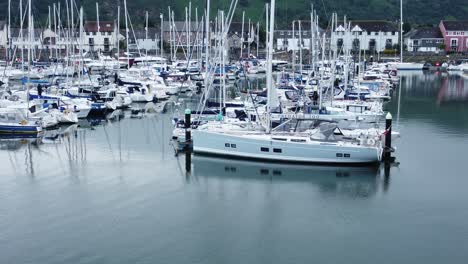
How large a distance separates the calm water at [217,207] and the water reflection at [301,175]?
0.15 feet

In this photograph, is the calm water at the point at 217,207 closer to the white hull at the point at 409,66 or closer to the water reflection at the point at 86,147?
the water reflection at the point at 86,147

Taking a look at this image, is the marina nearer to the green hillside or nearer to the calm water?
the calm water

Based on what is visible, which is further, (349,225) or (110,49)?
(110,49)

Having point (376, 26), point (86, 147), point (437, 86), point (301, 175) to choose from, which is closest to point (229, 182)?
point (301, 175)

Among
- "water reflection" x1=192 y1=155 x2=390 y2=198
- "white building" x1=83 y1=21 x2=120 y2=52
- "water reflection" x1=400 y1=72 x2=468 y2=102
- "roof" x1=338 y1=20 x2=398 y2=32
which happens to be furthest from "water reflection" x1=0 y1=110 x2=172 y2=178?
"roof" x1=338 y1=20 x2=398 y2=32

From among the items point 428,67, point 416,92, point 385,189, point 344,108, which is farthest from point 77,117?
point 428,67

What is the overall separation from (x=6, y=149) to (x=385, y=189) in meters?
18.5

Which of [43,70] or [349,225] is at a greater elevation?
[43,70]

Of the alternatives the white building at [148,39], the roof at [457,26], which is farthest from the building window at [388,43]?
the white building at [148,39]

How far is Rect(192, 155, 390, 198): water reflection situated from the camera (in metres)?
23.9

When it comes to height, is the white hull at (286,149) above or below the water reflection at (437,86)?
below

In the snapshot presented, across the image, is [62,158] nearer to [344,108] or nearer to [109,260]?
[109,260]

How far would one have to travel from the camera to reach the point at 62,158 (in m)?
28.4

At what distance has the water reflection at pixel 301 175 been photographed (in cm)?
2387
